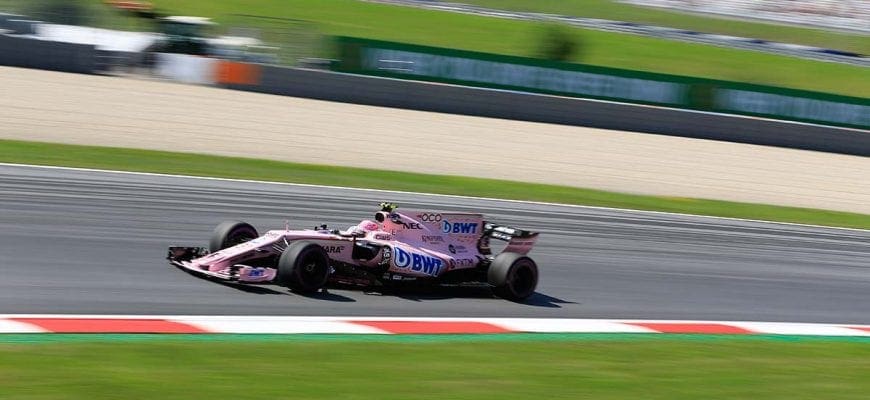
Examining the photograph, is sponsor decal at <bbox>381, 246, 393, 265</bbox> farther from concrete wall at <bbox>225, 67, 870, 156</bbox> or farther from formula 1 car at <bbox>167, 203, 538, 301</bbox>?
concrete wall at <bbox>225, 67, 870, 156</bbox>

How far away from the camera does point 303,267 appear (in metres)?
8.85

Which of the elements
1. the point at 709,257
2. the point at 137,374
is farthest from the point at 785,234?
the point at 137,374

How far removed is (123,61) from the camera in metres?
23.2

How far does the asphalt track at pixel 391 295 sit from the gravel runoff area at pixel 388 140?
129 inches

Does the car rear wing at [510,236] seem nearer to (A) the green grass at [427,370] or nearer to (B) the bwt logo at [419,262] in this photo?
(B) the bwt logo at [419,262]

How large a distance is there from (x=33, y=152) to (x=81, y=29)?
8.00 m

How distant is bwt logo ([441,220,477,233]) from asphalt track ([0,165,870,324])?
1.83 feet

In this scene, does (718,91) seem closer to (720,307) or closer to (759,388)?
(720,307)

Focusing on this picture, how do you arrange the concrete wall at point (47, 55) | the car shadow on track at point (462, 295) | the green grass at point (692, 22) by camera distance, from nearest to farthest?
1. the car shadow on track at point (462, 295)
2. the concrete wall at point (47, 55)
3. the green grass at point (692, 22)

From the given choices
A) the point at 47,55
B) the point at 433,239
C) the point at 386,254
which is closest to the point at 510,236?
the point at 433,239

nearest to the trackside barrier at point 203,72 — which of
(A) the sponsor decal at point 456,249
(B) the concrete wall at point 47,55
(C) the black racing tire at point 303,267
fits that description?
(B) the concrete wall at point 47,55

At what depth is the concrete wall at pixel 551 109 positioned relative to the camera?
79.3 feet

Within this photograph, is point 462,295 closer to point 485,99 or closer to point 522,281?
point 522,281

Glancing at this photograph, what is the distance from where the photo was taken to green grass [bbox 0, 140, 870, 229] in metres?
15.9
